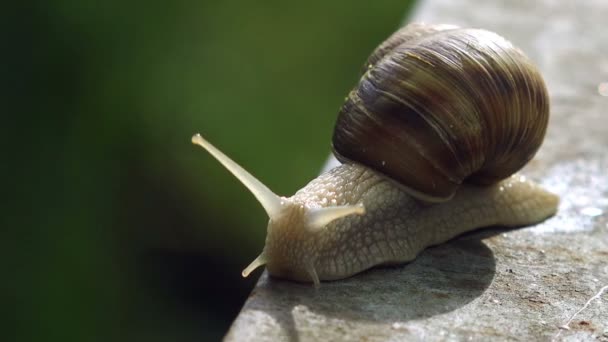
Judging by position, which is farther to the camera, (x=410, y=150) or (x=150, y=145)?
(x=150, y=145)

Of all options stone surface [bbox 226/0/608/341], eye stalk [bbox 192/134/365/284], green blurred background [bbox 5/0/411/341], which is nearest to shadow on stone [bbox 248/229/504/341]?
stone surface [bbox 226/0/608/341]

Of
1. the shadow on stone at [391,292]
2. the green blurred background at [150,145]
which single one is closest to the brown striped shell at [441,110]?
the shadow on stone at [391,292]

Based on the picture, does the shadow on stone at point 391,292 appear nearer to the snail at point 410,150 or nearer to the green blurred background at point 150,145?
the snail at point 410,150

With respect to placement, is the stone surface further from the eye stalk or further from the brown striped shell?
the brown striped shell

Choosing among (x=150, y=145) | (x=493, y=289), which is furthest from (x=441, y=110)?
(x=150, y=145)

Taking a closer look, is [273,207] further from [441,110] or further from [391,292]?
[441,110]

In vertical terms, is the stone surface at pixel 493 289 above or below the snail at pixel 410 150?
below

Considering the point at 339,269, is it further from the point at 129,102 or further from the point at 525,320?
the point at 129,102
